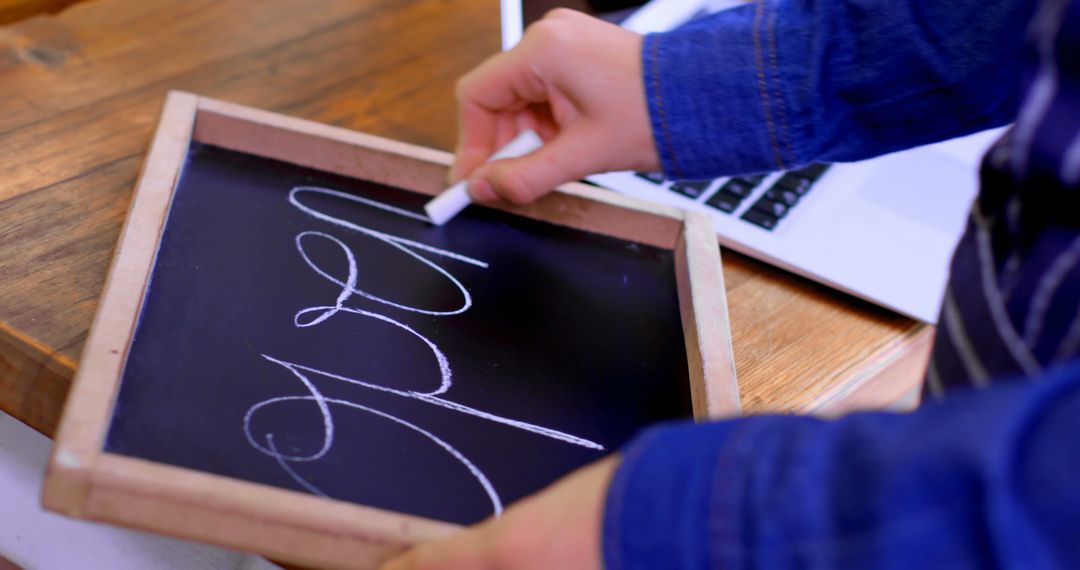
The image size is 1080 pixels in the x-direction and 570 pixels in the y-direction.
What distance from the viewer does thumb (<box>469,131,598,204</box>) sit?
0.62 meters

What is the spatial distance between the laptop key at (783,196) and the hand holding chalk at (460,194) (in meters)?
0.24

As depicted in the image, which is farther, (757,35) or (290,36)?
(290,36)

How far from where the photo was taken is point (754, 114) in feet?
2.05

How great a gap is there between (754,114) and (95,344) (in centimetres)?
41

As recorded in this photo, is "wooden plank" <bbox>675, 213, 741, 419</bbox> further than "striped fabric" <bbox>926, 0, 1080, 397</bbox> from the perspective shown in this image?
Yes

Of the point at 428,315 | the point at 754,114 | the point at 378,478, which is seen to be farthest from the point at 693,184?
the point at 378,478

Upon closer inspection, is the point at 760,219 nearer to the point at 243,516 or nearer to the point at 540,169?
the point at 540,169

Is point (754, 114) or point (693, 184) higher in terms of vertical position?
point (754, 114)

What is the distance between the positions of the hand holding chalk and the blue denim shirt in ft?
0.30

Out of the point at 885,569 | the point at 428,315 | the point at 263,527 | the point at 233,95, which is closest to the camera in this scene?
the point at 885,569

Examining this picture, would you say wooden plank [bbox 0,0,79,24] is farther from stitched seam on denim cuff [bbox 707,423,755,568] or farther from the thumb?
stitched seam on denim cuff [bbox 707,423,755,568]

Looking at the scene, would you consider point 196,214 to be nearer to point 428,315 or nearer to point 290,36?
point 428,315

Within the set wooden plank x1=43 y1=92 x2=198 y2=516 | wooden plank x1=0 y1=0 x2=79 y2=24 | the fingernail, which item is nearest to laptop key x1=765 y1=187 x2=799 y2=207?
the fingernail

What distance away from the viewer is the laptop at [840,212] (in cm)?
75
